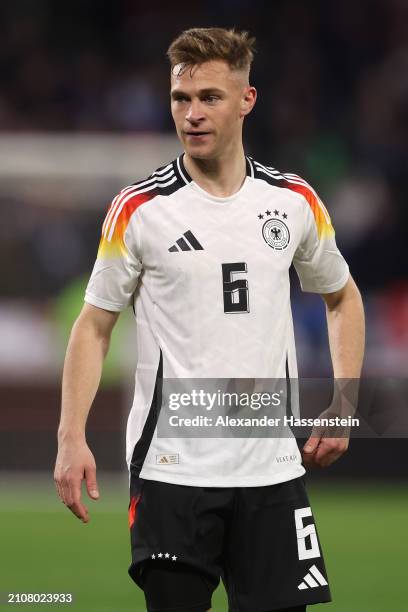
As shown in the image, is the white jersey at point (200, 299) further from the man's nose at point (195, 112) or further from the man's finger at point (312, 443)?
the man's nose at point (195, 112)

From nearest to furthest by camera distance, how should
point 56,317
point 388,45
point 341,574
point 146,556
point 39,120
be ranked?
point 146,556 → point 341,574 → point 56,317 → point 39,120 → point 388,45

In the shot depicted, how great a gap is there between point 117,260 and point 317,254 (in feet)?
2.03

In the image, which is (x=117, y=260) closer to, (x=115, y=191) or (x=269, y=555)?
(x=269, y=555)

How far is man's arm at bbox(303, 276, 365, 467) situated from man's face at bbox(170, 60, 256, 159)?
0.63 m

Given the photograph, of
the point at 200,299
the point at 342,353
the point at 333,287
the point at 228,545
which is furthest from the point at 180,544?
the point at 333,287

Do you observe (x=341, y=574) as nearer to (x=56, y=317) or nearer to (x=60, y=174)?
(x=56, y=317)

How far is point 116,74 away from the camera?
46.0 ft

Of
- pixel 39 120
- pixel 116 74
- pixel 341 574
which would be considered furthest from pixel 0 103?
pixel 341 574

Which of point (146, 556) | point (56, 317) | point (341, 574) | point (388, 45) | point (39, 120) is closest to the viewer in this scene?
point (146, 556)

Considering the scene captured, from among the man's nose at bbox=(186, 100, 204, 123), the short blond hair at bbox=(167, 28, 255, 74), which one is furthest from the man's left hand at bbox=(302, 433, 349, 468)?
the short blond hair at bbox=(167, 28, 255, 74)

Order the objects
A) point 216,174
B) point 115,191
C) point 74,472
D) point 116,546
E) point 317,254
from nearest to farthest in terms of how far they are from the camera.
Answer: point 74,472
point 216,174
point 317,254
point 116,546
point 115,191

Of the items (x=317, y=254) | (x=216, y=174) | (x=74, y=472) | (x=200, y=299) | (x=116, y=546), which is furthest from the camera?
(x=116, y=546)

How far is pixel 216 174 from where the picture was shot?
3.45m

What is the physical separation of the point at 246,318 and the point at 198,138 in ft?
1.69
